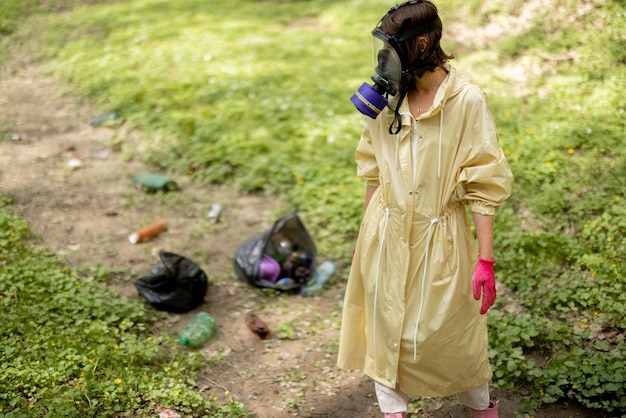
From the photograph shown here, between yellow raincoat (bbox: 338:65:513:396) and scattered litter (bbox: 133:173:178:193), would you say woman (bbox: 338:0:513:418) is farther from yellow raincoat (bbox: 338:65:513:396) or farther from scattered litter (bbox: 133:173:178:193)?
scattered litter (bbox: 133:173:178:193)

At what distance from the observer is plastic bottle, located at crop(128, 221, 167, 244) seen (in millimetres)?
5055

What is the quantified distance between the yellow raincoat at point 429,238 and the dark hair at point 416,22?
137 mm

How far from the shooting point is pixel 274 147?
6.34 meters

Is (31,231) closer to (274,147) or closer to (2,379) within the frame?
(2,379)

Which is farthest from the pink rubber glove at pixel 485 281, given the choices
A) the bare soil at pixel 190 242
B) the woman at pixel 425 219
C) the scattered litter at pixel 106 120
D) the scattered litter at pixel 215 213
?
the scattered litter at pixel 106 120

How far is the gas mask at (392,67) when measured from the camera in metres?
2.42

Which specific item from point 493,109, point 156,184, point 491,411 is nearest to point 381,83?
point 491,411

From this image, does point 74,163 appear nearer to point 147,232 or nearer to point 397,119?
point 147,232

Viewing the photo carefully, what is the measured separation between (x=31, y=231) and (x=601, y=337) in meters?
4.18

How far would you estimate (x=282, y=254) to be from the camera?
473 centimetres

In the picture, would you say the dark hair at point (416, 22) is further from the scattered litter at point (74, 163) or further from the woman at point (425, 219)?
the scattered litter at point (74, 163)

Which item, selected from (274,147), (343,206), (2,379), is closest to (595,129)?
(343,206)

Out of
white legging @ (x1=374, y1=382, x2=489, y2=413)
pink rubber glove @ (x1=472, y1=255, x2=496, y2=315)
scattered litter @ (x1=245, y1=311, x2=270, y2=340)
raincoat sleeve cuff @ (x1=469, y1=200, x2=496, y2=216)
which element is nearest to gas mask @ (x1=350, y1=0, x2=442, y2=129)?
raincoat sleeve cuff @ (x1=469, y1=200, x2=496, y2=216)

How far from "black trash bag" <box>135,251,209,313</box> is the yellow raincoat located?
184 cm
